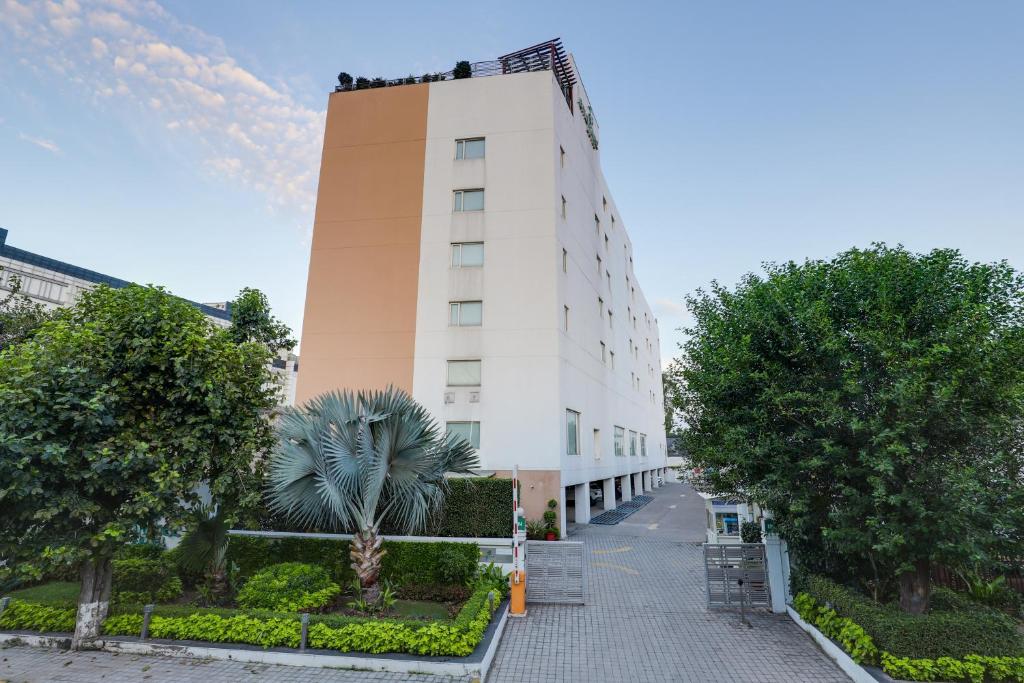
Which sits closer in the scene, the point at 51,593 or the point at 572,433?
the point at 51,593

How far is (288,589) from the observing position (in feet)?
35.1

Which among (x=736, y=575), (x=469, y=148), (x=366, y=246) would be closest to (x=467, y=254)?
(x=366, y=246)

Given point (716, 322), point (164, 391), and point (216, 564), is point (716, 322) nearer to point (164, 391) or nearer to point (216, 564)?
point (164, 391)

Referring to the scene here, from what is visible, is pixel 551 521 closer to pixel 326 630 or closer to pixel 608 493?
pixel 326 630

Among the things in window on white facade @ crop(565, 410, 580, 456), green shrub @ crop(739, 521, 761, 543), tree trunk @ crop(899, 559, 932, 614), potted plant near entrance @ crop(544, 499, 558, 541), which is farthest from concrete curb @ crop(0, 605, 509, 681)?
window on white facade @ crop(565, 410, 580, 456)

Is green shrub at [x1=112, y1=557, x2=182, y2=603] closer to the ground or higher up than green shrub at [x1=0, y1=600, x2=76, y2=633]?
higher up

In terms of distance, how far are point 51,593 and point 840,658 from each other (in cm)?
1741

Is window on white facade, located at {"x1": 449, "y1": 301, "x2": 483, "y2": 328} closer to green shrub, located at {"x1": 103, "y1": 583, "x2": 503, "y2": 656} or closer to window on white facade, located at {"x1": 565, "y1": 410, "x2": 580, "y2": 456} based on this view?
window on white facade, located at {"x1": 565, "y1": 410, "x2": 580, "y2": 456}

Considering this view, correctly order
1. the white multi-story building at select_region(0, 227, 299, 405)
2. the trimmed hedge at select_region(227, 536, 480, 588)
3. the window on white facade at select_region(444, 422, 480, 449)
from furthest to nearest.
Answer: the white multi-story building at select_region(0, 227, 299, 405)
the window on white facade at select_region(444, 422, 480, 449)
the trimmed hedge at select_region(227, 536, 480, 588)

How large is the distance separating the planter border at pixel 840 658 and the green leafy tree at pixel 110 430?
1180 cm

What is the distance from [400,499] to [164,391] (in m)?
5.40

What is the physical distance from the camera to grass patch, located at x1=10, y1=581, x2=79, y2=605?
38.0 feet

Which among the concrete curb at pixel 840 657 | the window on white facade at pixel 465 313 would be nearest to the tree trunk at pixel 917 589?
the concrete curb at pixel 840 657

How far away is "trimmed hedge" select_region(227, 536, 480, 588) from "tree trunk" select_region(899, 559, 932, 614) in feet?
29.6
